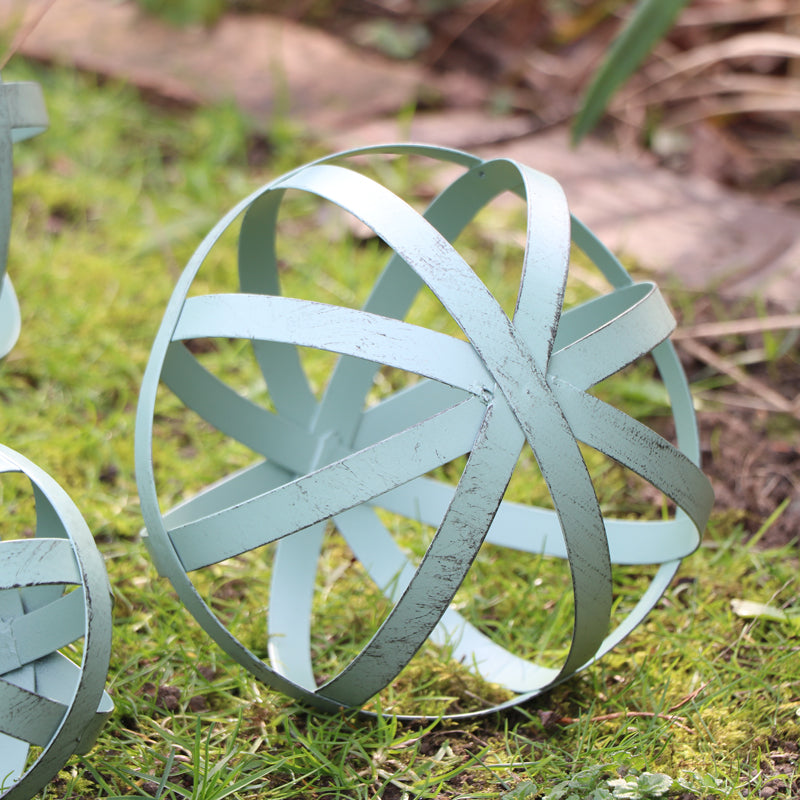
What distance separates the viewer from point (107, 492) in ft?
5.56

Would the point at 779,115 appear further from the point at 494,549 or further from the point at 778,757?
the point at 778,757

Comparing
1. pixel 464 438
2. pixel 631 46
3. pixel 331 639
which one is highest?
pixel 631 46

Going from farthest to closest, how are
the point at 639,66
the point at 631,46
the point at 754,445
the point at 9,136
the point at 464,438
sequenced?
1. the point at 639,66
2. the point at 631,46
3. the point at 754,445
4. the point at 9,136
5. the point at 464,438

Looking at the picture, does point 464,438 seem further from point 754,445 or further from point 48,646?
point 754,445

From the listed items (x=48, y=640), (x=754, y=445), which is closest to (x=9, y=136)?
(x=48, y=640)

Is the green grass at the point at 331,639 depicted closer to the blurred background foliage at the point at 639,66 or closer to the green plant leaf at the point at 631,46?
the green plant leaf at the point at 631,46

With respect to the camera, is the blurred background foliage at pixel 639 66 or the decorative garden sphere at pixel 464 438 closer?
the decorative garden sphere at pixel 464 438

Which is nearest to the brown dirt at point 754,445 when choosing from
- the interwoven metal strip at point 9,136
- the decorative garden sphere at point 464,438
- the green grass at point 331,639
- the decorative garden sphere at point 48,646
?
the green grass at point 331,639

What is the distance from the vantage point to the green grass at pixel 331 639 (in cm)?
117

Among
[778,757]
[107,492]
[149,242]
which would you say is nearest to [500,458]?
[778,757]

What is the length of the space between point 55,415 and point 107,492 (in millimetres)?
242

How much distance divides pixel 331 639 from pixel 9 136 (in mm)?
863

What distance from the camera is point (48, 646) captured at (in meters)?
1.08

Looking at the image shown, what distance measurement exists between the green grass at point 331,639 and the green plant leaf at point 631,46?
1.51 ft
